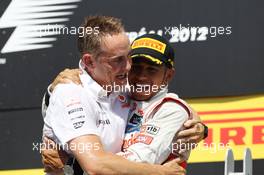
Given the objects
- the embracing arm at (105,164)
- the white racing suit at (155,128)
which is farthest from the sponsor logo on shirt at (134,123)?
the embracing arm at (105,164)

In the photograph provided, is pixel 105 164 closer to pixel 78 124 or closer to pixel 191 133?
pixel 78 124

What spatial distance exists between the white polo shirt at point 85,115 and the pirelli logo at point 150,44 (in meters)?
0.22

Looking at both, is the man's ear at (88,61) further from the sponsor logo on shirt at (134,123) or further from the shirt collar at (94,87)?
the sponsor logo on shirt at (134,123)

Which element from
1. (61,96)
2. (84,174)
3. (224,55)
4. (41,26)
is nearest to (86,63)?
(61,96)

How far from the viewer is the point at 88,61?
320 centimetres

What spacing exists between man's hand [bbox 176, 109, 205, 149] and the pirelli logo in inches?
11.5

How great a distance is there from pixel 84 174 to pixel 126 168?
0.22 metres

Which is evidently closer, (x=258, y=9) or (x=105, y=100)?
(x=105, y=100)

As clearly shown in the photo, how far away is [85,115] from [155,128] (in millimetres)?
260

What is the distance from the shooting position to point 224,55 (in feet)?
15.0

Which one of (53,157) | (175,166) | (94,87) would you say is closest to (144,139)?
(175,166)

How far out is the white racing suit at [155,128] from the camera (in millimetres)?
3102

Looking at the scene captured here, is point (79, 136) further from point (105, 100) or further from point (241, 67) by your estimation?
point (241, 67)

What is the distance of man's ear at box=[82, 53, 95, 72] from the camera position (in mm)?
3186
